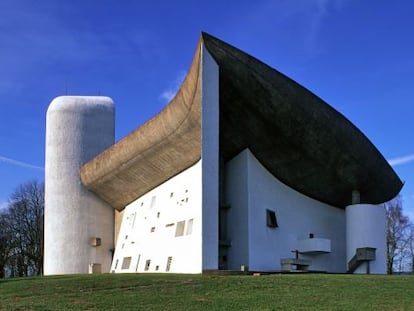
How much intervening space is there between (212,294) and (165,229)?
1326 centimetres

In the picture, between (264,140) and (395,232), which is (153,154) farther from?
(395,232)

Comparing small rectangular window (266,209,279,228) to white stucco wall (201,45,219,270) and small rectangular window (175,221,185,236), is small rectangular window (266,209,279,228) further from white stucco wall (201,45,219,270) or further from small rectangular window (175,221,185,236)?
white stucco wall (201,45,219,270)

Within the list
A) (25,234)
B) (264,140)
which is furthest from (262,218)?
(25,234)

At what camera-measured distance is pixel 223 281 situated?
18.9 m

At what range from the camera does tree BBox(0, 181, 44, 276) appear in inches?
2195

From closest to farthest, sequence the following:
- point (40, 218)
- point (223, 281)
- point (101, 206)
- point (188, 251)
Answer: point (223, 281)
point (188, 251)
point (101, 206)
point (40, 218)

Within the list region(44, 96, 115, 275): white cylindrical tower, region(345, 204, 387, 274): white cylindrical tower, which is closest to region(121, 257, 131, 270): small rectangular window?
region(44, 96, 115, 275): white cylindrical tower

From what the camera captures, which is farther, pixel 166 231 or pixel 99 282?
pixel 166 231

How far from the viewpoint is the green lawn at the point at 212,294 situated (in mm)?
14922

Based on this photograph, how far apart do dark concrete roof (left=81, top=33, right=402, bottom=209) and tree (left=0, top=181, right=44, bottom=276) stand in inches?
913

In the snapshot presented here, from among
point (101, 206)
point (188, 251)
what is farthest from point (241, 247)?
point (101, 206)

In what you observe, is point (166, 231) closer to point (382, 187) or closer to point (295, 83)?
point (295, 83)

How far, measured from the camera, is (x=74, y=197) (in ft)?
130

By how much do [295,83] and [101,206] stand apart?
18632mm
